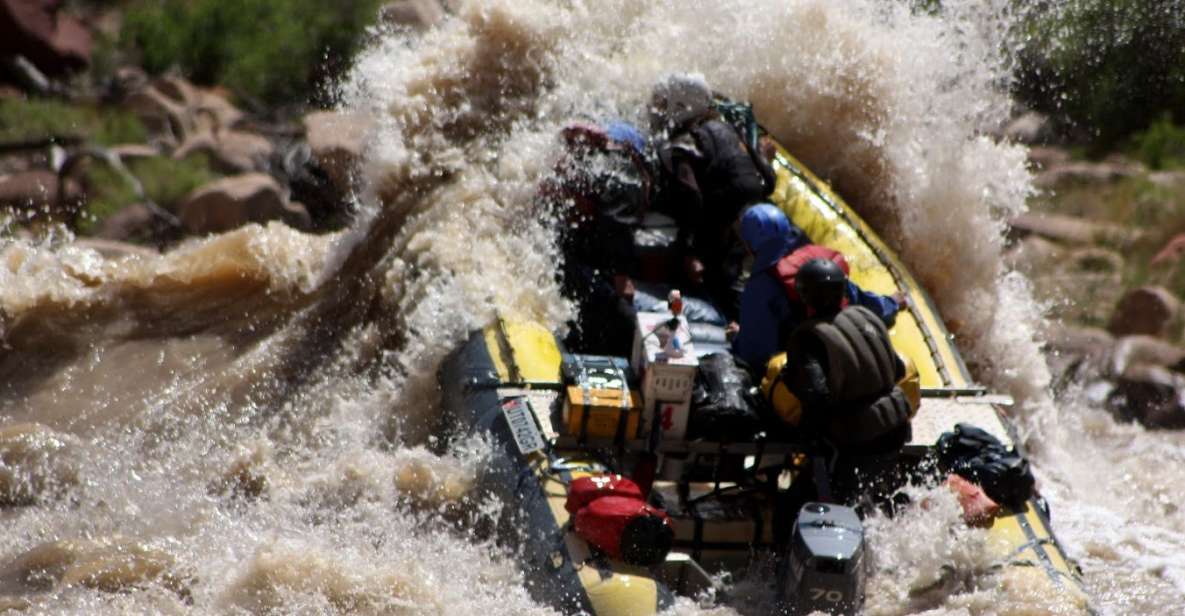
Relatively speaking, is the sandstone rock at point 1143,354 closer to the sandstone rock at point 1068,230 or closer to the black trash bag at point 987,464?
the sandstone rock at point 1068,230

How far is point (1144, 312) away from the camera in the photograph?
31.2 ft

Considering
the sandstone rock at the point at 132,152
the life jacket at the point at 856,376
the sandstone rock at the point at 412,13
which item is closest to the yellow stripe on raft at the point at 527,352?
the life jacket at the point at 856,376

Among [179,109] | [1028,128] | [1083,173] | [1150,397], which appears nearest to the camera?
[1150,397]

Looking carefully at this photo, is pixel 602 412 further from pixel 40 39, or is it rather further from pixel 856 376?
pixel 40 39

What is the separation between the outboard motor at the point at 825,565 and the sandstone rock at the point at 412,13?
23.7 ft

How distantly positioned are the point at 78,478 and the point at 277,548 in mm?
1304

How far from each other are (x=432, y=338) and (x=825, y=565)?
2.30m

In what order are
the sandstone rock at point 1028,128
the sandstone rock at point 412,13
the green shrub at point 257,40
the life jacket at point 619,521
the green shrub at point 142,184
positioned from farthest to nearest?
the green shrub at point 257,40, the sandstone rock at point 1028,128, the sandstone rock at point 412,13, the green shrub at point 142,184, the life jacket at point 619,521

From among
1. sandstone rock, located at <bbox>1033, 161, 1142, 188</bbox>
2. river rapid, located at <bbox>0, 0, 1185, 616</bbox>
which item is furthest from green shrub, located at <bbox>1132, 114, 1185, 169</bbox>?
river rapid, located at <bbox>0, 0, 1185, 616</bbox>

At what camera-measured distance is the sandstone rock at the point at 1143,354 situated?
9.11m

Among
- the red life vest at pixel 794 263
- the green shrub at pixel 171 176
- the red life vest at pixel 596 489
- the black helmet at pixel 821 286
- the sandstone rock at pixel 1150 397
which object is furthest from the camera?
the green shrub at pixel 171 176

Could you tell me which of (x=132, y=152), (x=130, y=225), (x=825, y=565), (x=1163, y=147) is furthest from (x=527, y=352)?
(x=1163, y=147)

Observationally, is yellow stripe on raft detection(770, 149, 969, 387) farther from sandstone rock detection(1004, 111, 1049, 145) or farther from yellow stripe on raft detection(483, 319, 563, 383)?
sandstone rock detection(1004, 111, 1049, 145)

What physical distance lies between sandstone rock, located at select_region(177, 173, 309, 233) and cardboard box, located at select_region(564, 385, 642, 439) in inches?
191
